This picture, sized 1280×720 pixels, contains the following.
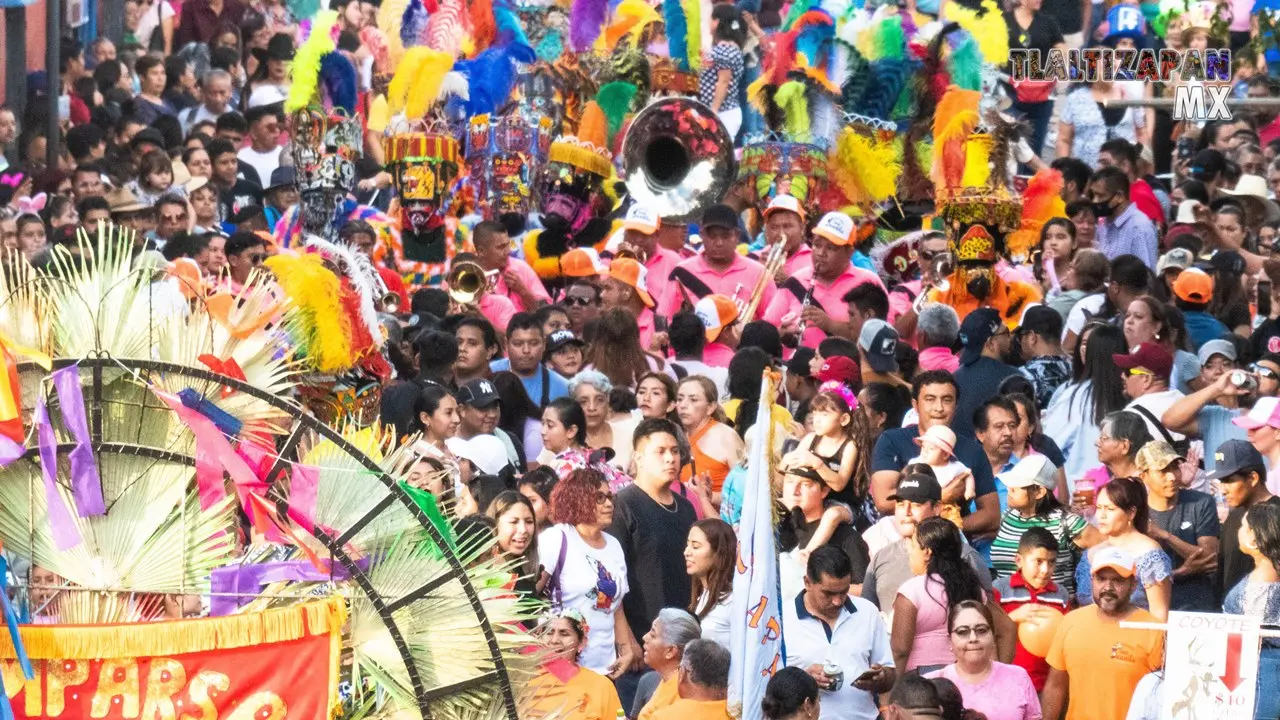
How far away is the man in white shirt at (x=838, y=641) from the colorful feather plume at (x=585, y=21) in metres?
9.48

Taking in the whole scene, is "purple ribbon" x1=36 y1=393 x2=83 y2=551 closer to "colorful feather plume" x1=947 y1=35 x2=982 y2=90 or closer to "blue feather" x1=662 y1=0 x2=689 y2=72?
"colorful feather plume" x1=947 y1=35 x2=982 y2=90

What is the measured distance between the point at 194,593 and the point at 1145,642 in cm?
336

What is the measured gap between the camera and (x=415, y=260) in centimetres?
1374

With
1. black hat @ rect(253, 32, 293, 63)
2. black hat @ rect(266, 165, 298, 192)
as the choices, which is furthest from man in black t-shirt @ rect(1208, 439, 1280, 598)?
black hat @ rect(253, 32, 293, 63)

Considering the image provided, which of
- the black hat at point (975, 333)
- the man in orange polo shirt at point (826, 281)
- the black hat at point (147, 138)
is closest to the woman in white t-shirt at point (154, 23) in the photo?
the black hat at point (147, 138)

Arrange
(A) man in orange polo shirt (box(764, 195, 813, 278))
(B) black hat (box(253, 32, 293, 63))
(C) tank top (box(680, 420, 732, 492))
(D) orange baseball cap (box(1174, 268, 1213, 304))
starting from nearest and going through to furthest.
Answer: (C) tank top (box(680, 420, 732, 492)) < (D) orange baseball cap (box(1174, 268, 1213, 304)) < (A) man in orange polo shirt (box(764, 195, 813, 278)) < (B) black hat (box(253, 32, 293, 63))

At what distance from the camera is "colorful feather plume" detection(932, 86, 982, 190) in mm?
13594

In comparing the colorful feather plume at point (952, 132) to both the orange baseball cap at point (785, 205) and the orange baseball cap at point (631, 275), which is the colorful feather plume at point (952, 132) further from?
the orange baseball cap at point (631, 275)

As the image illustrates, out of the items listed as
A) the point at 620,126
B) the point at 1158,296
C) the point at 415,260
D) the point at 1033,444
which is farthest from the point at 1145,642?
the point at 620,126

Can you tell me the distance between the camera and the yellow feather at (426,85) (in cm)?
1425

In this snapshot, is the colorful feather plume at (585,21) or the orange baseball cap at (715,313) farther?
the colorful feather plume at (585,21)

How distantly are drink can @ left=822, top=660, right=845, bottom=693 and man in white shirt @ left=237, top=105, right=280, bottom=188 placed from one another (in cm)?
940

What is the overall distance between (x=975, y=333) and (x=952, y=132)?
3615 mm

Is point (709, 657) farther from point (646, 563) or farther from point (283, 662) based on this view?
point (283, 662)
